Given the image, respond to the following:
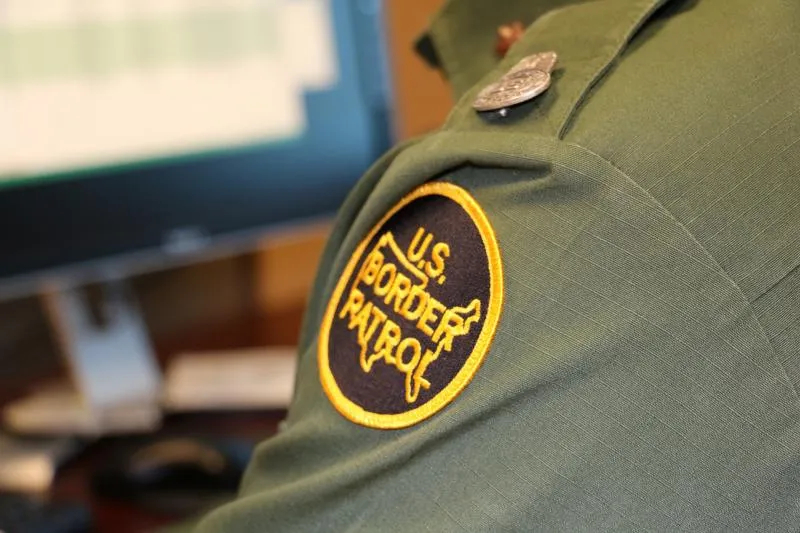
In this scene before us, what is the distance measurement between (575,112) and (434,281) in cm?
7

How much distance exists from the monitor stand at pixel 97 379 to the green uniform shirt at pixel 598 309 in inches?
15.3

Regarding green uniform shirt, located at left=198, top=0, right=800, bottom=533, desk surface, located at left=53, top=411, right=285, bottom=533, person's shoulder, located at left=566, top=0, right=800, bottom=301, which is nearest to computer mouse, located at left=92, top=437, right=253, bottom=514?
desk surface, located at left=53, top=411, right=285, bottom=533

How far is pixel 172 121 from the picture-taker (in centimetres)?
69

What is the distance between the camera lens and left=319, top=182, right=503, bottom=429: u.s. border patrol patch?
293 mm

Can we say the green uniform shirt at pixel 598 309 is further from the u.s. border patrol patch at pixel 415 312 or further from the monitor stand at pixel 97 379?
the monitor stand at pixel 97 379

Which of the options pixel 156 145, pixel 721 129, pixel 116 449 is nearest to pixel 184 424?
pixel 116 449

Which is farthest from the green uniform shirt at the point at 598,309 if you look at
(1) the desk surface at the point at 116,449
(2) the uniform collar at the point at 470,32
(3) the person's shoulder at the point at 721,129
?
(1) the desk surface at the point at 116,449

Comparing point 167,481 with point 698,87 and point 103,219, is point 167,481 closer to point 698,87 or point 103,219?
point 103,219

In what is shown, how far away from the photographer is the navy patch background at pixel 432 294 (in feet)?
0.97

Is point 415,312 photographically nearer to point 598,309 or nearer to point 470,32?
point 598,309

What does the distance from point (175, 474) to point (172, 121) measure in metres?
0.27

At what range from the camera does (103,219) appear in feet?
2.23

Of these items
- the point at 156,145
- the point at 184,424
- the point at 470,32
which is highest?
the point at 470,32

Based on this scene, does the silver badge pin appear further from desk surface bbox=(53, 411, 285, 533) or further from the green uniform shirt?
desk surface bbox=(53, 411, 285, 533)
